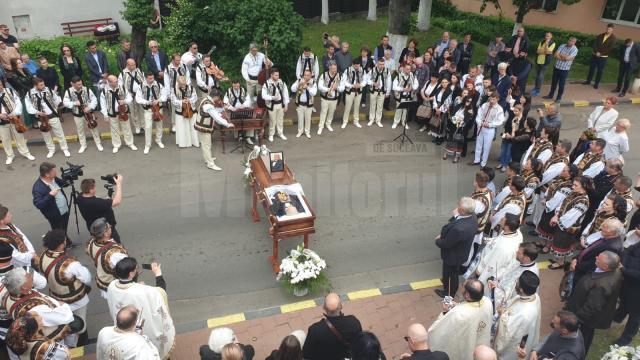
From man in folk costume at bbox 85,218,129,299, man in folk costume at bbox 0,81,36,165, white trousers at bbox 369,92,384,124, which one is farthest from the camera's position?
white trousers at bbox 369,92,384,124

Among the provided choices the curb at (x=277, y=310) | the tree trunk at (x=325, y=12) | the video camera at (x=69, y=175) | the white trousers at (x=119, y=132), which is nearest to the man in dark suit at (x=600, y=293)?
the curb at (x=277, y=310)

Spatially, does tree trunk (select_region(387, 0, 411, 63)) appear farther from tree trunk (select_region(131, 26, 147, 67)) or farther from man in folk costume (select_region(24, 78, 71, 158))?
man in folk costume (select_region(24, 78, 71, 158))

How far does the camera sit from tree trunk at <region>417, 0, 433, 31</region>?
22594mm

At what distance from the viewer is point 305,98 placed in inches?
489

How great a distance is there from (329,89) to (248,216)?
460 cm

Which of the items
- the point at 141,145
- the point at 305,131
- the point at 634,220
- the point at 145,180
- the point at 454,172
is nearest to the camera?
the point at 634,220

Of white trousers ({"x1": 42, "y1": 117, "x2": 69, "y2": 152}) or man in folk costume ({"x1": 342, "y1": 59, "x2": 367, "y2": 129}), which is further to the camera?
man in folk costume ({"x1": 342, "y1": 59, "x2": 367, "y2": 129})

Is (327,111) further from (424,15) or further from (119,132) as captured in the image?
(424,15)

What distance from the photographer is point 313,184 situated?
10.8 metres

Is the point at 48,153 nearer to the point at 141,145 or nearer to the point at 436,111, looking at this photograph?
the point at 141,145

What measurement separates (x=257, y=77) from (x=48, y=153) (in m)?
5.31

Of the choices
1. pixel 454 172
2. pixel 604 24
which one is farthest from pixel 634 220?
pixel 604 24

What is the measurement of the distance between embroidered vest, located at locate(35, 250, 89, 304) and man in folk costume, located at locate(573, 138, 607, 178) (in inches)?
322

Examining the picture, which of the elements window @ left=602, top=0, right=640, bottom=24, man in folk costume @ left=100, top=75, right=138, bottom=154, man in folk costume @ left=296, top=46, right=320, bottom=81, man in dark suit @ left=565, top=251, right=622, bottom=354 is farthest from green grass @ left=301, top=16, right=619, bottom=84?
man in dark suit @ left=565, top=251, right=622, bottom=354
